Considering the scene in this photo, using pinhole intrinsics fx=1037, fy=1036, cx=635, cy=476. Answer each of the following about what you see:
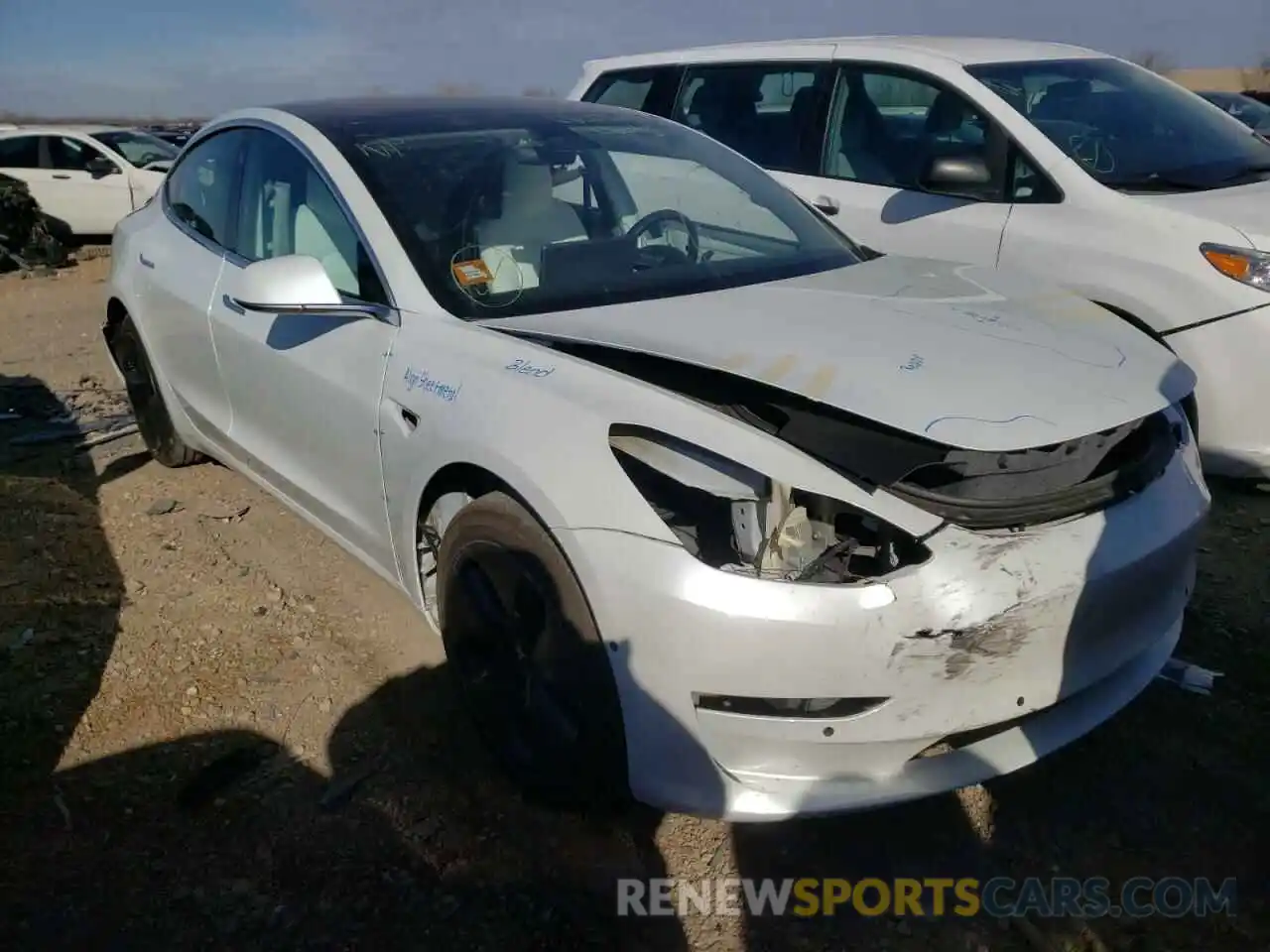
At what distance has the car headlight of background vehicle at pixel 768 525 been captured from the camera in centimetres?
210

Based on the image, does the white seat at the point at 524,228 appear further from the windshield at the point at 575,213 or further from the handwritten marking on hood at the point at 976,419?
the handwritten marking on hood at the point at 976,419

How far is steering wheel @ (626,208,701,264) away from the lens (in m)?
3.09

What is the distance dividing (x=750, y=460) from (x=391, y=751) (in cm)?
135

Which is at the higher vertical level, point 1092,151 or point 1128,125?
point 1128,125

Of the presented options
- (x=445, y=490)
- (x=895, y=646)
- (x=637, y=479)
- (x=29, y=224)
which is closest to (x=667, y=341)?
(x=637, y=479)

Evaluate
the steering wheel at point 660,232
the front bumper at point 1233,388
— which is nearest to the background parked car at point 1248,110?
the front bumper at point 1233,388

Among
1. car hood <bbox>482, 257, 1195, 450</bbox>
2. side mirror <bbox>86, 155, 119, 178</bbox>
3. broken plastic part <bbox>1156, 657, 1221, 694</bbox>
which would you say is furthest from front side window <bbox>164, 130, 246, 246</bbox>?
side mirror <bbox>86, 155, 119, 178</bbox>

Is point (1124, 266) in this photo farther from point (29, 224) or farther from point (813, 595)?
point (29, 224)

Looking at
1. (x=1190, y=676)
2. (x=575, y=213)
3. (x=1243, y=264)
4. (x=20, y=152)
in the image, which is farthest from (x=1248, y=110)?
(x=20, y=152)

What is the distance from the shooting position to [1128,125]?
4738 mm

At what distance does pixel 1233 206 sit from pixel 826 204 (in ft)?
5.90

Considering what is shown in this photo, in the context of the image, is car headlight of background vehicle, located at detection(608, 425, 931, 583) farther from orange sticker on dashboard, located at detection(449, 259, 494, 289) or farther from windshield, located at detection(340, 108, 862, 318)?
orange sticker on dashboard, located at detection(449, 259, 494, 289)

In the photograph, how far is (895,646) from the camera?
2.00 m

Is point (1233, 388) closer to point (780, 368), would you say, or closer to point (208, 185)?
point (780, 368)
